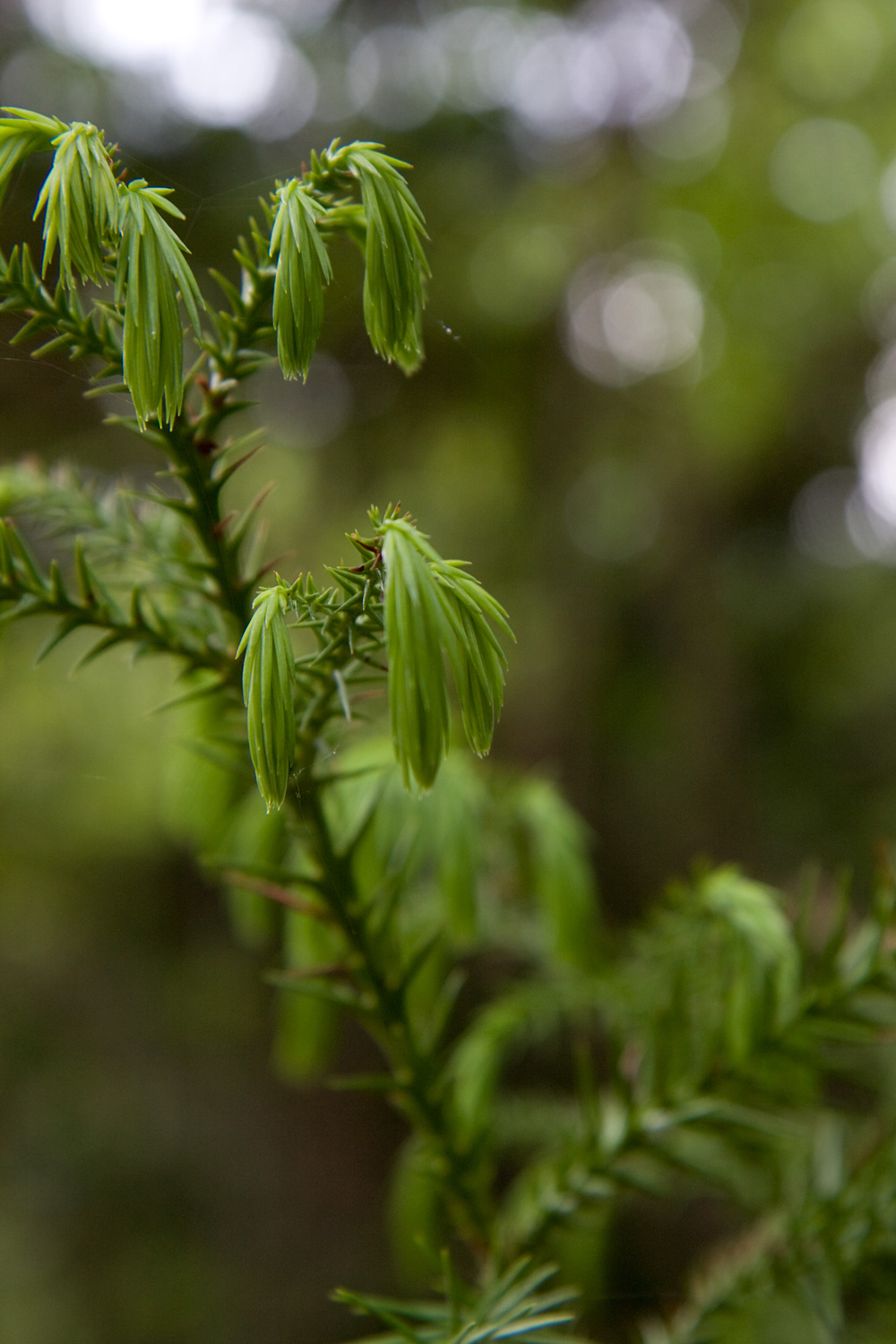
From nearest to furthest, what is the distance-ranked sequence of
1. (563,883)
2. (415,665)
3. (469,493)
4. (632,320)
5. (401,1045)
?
(415,665)
(401,1045)
(563,883)
(469,493)
(632,320)

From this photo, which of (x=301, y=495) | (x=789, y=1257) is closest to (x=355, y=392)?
(x=301, y=495)

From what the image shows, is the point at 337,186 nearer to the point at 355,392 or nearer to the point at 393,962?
the point at 393,962

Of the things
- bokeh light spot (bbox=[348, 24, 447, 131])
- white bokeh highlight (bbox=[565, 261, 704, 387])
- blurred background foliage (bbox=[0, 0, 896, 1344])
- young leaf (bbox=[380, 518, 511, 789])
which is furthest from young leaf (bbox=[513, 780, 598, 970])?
white bokeh highlight (bbox=[565, 261, 704, 387])

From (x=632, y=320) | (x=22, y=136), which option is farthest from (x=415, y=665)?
(x=632, y=320)

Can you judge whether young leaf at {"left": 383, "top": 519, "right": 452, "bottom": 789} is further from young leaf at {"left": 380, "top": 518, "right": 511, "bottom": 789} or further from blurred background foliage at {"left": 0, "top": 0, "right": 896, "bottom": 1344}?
blurred background foliage at {"left": 0, "top": 0, "right": 896, "bottom": 1344}

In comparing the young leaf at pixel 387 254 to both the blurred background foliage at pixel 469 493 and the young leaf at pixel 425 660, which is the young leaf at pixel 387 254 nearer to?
the young leaf at pixel 425 660

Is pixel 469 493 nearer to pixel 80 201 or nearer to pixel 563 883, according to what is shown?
pixel 563 883
